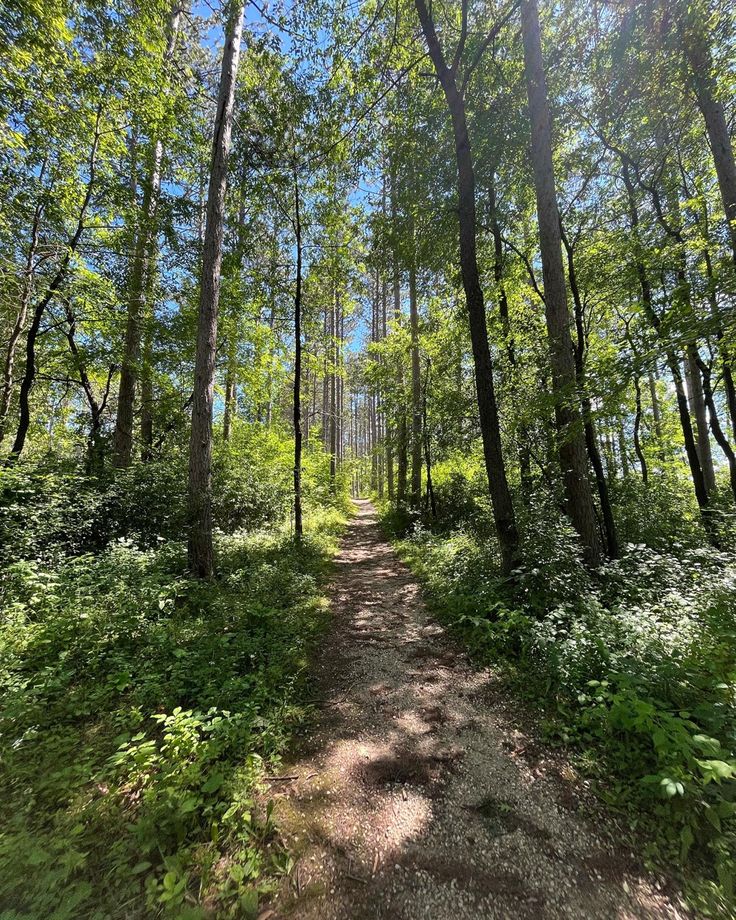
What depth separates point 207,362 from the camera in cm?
641

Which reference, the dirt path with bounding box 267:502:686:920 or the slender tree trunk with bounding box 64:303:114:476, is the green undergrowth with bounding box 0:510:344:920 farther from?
the slender tree trunk with bounding box 64:303:114:476

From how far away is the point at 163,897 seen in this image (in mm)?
1781

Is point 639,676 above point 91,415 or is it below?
below

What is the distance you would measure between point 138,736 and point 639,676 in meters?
3.90

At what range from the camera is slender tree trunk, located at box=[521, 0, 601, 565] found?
557cm

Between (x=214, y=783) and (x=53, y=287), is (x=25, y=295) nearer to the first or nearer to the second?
(x=53, y=287)

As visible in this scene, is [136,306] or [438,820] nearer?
[438,820]

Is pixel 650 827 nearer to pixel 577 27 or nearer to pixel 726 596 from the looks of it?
pixel 726 596

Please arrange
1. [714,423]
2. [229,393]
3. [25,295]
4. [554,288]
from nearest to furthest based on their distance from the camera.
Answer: [554,288], [25,295], [714,423], [229,393]

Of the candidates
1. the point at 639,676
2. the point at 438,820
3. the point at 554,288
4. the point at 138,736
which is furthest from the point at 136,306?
the point at 639,676

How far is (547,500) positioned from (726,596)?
2.83 meters

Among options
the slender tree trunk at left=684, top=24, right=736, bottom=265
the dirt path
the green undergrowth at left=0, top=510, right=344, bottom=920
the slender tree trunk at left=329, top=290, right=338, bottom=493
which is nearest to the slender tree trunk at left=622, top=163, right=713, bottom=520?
the slender tree trunk at left=684, top=24, right=736, bottom=265

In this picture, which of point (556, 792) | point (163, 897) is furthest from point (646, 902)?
point (163, 897)

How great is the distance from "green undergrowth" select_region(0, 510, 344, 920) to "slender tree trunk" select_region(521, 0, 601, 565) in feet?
14.1
